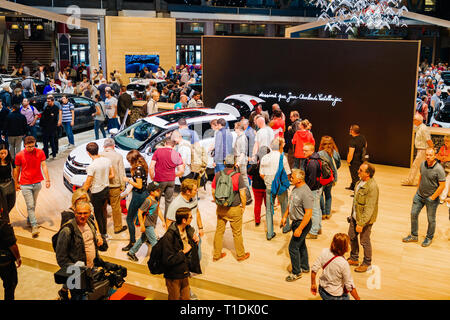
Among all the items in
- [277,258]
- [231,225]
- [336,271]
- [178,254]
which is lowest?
[277,258]

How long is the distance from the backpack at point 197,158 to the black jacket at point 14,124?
451cm

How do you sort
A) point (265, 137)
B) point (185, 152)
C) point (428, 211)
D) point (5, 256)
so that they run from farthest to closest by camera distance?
point (265, 137) → point (185, 152) → point (428, 211) → point (5, 256)

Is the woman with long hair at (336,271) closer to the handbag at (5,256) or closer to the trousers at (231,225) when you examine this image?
the trousers at (231,225)

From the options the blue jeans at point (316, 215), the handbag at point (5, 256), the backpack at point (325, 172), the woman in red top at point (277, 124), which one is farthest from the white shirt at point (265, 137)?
the handbag at point (5, 256)

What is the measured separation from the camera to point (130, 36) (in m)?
25.6

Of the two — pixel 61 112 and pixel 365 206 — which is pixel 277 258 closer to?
pixel 365 206

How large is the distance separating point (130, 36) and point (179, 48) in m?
11.0

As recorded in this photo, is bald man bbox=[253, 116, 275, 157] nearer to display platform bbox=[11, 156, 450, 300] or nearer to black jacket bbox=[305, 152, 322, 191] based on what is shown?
display platform bbox=[11, 156, 450, 300]

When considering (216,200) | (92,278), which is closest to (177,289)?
(92,278)

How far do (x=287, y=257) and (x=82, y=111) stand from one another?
9979 millimetres

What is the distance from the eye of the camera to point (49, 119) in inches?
457

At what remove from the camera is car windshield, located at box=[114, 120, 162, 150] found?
953cm
